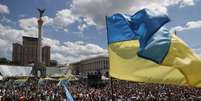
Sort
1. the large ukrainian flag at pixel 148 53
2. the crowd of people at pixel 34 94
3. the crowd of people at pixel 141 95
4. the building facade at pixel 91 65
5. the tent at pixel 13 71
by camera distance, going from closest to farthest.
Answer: the large ukrainian flag at pixel 148 53, the crowd of people at pixel 34 94, the crowd of people at pixel 141 95, the tent at pixel 13 71, the building facade at pixel 91 65

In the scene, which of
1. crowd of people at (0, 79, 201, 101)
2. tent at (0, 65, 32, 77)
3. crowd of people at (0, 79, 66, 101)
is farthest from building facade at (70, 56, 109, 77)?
crowd of people at (0, 79, 201, 101)

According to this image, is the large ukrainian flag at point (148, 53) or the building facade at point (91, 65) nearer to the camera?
the large ukrainian flag at point (148, 53)

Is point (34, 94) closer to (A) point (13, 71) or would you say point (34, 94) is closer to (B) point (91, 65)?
(A) point (13, 71)

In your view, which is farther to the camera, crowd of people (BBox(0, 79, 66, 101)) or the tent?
the tent

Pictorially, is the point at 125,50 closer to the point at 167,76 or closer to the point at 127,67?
the point at 127,67

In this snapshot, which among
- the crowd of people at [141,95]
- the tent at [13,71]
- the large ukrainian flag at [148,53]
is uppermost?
the large ukrainian flag at [148,53]

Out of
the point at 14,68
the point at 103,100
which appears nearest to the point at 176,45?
the point at 103,100

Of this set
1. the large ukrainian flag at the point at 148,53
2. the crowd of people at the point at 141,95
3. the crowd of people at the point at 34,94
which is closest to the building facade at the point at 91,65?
the crowd of people at the point at 34,94

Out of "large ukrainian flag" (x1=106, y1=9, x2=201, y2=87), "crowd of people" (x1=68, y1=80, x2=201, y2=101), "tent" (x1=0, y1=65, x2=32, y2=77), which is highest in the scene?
"large ukrainian flag" (x1=106, y1=9, x2=201, y2=87)

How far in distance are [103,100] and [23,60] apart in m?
168

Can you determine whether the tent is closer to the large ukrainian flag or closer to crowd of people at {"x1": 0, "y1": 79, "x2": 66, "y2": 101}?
crowd of people at {"x1": 0, "y1": 79, "x2": 66, "y2": 101}

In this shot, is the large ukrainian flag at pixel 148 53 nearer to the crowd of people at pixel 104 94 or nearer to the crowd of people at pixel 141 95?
the crowd of people at pixel 104 94

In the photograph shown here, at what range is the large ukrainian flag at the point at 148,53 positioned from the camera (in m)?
7.88

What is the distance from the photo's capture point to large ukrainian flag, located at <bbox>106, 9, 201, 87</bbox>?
7883mm
